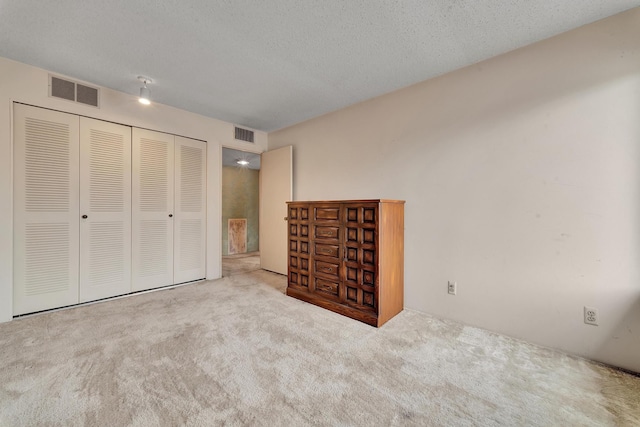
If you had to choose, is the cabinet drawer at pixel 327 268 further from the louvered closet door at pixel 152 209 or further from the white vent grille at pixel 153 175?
the white vent grille at pixel 153 175

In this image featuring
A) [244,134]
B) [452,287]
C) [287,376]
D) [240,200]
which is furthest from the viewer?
[240,200]

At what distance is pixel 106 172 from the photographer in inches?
114

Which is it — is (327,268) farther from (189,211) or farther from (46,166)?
(46,166)

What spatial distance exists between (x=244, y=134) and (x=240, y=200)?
2.76m

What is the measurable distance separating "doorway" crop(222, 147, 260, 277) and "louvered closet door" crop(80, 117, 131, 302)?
9.65ft

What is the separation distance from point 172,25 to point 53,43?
111 centimetres

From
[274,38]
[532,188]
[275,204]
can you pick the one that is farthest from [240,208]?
[532,188]

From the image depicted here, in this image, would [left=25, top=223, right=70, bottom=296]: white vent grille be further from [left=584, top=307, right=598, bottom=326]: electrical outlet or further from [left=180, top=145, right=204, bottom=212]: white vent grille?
[left=584, top=307, right=598, bottom=326]: electrical outlet

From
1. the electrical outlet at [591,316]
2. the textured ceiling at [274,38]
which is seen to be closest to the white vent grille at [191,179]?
the textured ceiling at [274,38]

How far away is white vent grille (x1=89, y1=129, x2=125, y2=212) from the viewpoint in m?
2.81

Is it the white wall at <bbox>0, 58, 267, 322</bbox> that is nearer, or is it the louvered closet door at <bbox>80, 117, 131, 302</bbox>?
the white wall at <bbox>0, 58, 267, 322</bbox>

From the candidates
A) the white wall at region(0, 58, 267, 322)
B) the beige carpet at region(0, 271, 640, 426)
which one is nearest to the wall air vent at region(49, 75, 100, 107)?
the white wall at region(0, 58, 267, 322)

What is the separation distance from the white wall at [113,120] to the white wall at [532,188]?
2.43 m

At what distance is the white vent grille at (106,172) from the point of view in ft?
9.23
